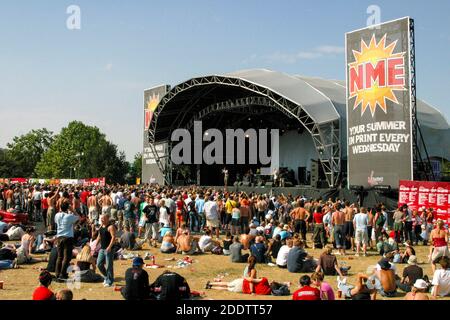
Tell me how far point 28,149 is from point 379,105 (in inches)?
3777

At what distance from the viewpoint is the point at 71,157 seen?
7688 cm

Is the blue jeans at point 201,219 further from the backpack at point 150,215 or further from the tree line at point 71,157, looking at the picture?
the tree line at point 71,157

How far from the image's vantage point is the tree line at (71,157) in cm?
6056

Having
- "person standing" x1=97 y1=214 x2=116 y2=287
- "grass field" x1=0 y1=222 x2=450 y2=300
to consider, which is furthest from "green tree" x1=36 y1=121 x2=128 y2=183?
"person standing" x1=97 y1=214 x2=116 y2=287

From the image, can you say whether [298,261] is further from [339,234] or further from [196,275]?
[339,234]

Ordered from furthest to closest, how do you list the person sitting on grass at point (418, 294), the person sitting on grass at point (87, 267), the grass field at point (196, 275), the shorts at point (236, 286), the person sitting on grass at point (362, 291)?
the person sitting on grass at point (87, 267)
the shorts at point (236, 286)
the grass field at point (196, 275)
the person sitting on grass at point (362, 291)
the person sitting on grass at point (418, 294)

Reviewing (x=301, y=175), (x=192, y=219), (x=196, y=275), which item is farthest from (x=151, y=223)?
(x=301, y=175)

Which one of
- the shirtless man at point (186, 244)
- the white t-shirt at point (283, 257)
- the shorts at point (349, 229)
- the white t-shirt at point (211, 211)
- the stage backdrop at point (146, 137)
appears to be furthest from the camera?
the stage backdrop at point (146, 137)

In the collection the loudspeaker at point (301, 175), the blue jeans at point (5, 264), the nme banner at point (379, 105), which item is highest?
the nme banner at point (379, 105)

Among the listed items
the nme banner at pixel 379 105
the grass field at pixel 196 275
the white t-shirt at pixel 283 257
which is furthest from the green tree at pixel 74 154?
the white t-shirt at pixel 283 257

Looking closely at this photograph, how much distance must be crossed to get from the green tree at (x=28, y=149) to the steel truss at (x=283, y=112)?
65.0 meters

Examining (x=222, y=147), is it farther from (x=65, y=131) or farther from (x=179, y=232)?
(x=65, y=131)

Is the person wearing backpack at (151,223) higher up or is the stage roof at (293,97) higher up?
the stage roof at (293,97)
